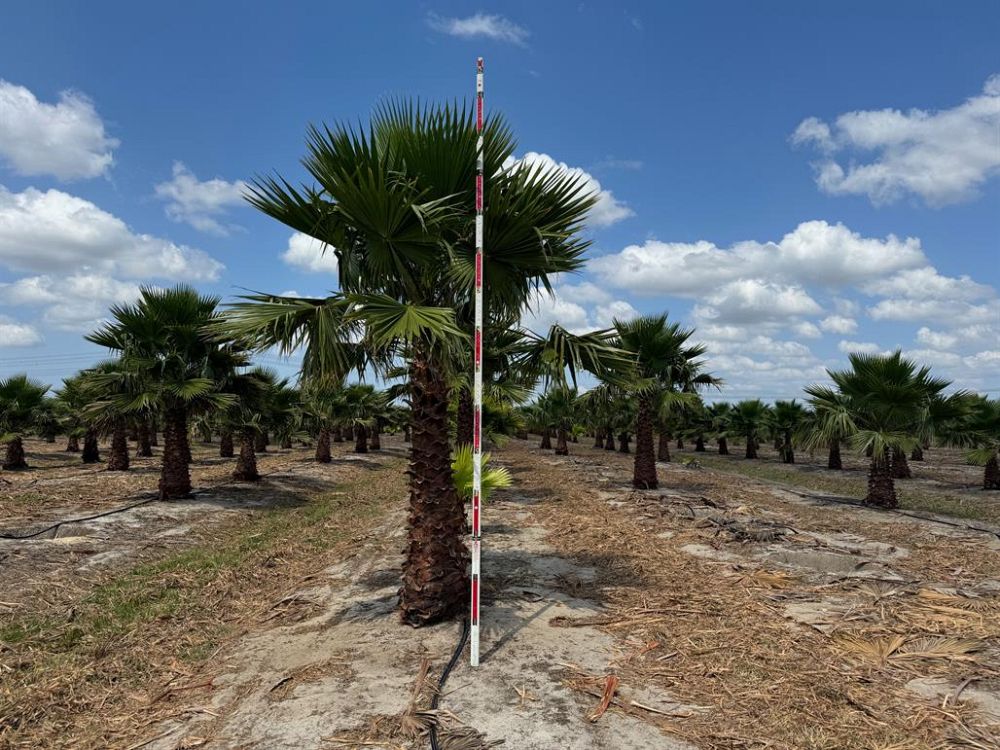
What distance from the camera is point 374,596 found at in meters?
7.90

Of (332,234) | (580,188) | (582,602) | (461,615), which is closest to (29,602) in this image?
(461,615)

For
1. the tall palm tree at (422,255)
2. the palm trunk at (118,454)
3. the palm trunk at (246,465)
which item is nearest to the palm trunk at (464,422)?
the palm trunk at (246,465)

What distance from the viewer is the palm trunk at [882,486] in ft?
55.1

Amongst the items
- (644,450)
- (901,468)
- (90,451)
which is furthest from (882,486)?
(90,451)

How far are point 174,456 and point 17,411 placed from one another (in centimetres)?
1428

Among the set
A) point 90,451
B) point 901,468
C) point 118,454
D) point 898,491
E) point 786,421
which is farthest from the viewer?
point 786,421

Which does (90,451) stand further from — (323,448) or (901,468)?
(901,468)

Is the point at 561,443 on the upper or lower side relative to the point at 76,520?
upper

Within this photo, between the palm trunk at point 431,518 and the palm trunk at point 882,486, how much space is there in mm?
15722

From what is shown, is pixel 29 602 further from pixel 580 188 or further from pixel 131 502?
pixel 580 188

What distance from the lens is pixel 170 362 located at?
1566cm

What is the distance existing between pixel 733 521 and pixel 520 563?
237 inches

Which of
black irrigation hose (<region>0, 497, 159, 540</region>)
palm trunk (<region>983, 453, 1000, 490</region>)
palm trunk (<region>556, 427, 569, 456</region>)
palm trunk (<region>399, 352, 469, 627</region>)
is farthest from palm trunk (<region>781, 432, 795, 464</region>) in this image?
palm trunk (<region>399, 352, 469, 627</region>)

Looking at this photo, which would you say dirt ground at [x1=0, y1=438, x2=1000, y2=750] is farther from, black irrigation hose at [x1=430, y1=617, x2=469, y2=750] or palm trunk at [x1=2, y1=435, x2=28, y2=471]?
palm trunk at [x1=2, y1=435, x2=28, y2=471]
